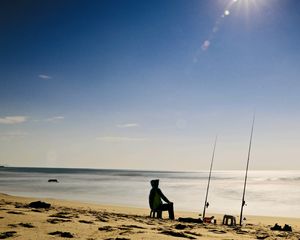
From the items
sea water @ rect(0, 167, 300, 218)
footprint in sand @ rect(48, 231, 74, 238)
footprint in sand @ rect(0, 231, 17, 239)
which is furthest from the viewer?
sea water @ rect(0, 167, 300, 218)

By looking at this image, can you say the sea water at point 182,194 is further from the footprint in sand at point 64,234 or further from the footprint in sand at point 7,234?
the footprint in sand at point 7,234

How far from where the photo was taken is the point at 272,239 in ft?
17.5

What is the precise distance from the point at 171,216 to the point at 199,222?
39.1 inches

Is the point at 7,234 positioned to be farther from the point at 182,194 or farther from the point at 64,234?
the point at 182,194

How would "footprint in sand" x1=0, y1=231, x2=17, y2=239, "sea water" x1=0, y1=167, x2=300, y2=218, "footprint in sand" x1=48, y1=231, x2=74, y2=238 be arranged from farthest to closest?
"sea water" x1=0, y1=167, x2=300, y2=218
"footprint in sand" x1=48, y1=231, x2=74, y2=238
"footprint in sand" x1=0, y1=231, x2=17, y2=239

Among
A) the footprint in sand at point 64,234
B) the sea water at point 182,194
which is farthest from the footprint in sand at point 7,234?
the sea water at point 182,194

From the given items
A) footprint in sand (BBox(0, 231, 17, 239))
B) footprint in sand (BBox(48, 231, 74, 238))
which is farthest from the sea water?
footprint in sand (BBox(0, 231, 17, 239))

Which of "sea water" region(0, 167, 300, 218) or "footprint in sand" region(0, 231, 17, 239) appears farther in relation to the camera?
"sea water" region(0, 167, 300, 218)

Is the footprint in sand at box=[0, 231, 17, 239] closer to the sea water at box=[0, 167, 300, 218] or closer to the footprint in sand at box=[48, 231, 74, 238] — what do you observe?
the footprint in sand at box=[48, 231, 74, 238]

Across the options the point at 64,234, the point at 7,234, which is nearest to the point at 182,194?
the point at 64,234

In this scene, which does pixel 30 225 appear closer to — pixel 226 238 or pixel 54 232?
pixel 54 232

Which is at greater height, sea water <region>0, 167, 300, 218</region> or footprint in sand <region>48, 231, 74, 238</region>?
footprint in sand <region>48, 231, 74, 238</region>

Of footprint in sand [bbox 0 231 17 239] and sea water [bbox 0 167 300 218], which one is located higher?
footprint in sand [bbox 0 231 17 239]

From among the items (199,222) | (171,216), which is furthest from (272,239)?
(171,216)
